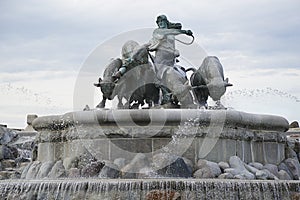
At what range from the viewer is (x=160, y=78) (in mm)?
13578

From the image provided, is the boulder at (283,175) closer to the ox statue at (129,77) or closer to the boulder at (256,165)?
the boulder at (256,165)

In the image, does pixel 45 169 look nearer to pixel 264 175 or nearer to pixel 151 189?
pixel 151 189

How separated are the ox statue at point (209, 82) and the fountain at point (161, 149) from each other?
0.02 metres

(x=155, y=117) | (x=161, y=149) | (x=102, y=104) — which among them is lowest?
(x=161, y=149)

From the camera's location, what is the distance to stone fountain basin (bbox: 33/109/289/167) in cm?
1145

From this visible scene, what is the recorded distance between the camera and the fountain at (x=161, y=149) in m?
9.23

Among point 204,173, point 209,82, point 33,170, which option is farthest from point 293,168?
point 33,170

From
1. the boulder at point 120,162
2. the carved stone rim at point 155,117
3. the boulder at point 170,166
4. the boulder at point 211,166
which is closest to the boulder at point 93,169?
the boulder at point 120,162

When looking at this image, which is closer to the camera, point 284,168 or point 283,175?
point 283,175

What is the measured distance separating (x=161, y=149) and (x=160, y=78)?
2.52 m

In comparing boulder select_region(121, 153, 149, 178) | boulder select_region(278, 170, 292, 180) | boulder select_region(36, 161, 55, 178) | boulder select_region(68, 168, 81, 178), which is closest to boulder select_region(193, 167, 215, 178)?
boulder select_region(121, 153, 149, 178)

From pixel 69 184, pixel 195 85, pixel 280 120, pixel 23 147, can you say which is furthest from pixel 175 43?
pixel 23 147

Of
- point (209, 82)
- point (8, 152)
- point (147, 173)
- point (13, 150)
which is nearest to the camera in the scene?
point (147, 173)

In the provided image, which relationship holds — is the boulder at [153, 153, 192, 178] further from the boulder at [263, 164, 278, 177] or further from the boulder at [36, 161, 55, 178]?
the boulder at [36, 161, 55, 178]
